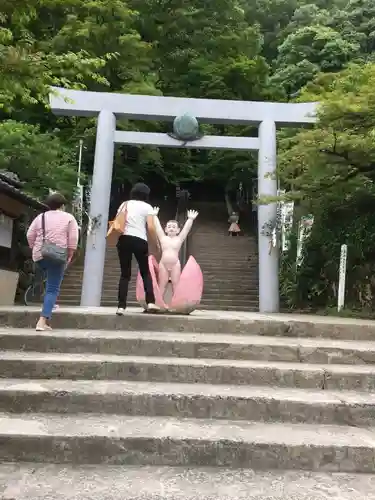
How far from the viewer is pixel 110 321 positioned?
5.23 metres

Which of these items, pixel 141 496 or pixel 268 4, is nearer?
pixel 141 496

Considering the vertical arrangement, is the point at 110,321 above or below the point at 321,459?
above

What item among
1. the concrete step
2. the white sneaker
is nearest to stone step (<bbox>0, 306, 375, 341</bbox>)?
the white sneaker

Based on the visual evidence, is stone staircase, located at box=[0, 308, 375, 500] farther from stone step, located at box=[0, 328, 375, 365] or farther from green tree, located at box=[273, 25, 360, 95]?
green tree, located at box=[273, 25, 360, 95]

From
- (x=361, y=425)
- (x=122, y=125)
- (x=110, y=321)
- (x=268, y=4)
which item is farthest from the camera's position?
(x=268, y=4)

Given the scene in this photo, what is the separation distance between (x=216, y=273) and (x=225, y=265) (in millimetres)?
813

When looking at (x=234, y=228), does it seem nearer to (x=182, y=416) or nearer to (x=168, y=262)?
(x=168, y=262)

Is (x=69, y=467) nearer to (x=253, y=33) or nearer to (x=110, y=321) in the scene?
(x=110, y=321)

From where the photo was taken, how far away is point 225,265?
48.8 ft

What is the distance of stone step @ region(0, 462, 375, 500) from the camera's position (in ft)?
8.51

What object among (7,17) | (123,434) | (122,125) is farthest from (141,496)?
(122,125)

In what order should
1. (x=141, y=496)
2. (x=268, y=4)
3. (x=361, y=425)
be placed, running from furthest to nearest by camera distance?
(x=268, y=4)
(x=361, y=425)
(x=141, y=496)

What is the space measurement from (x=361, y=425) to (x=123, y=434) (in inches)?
65.7

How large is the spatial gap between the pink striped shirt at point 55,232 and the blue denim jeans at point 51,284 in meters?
0.12
